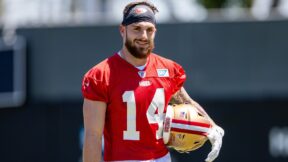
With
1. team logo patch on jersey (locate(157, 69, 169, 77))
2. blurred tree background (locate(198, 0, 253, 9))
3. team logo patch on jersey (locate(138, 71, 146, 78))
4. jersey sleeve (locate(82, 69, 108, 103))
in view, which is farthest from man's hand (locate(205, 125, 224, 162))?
blurred tree background (locate(198, 0, 253, 9))

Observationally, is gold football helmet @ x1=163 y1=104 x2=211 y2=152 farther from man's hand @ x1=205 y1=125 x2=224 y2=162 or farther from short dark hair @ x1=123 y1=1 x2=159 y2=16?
short dark hair @ x1=123 y1=1 x2=159 y2=16

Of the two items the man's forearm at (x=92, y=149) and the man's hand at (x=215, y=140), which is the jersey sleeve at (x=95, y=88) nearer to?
the man's forearm at (x=92, y=149)

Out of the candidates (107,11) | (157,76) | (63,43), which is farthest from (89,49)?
(157,76)

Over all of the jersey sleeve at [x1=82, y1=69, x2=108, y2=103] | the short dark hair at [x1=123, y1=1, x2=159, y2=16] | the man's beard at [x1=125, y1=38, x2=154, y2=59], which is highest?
the short dark hair at [x1=123, y1=1, x2=159, y2=16]

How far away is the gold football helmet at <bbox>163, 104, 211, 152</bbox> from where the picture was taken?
20.6ft

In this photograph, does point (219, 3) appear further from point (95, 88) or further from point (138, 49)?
point (95, 88)

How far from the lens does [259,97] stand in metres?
11.6

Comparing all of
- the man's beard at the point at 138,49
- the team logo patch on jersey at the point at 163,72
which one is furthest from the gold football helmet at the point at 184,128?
the man's beard at the point at 138,49

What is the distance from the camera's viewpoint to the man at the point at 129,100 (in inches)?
237

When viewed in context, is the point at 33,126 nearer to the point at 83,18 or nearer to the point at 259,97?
the point at 83,18

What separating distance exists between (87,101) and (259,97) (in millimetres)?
5826

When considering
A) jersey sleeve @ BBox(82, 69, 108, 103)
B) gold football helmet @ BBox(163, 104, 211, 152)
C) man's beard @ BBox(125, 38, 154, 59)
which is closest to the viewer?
jersey sleeve @ BBox(82, 69, 108, 103)

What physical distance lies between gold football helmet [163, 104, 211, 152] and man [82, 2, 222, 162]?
0.06 metres

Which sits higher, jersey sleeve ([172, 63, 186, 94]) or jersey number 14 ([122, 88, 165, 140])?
jersey sleeve ([172, 63, 186, 94])
